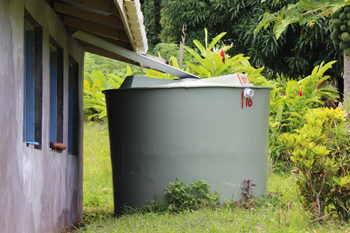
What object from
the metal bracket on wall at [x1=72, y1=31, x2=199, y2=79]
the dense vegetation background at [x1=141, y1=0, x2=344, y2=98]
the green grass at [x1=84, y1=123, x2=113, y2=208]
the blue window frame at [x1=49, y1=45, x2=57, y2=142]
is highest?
the dense vegetation background at [x1=141, y1=0, x2=344, y2=98]

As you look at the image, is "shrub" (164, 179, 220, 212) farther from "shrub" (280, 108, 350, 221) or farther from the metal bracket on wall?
the metal bracket on wall

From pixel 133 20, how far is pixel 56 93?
1380mm

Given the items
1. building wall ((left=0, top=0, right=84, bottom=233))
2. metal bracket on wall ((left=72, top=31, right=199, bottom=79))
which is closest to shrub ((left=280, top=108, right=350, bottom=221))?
metal bracket on wall ((left=72, top=31, right=199, bottom=79))

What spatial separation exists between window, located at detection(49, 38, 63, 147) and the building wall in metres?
0.11

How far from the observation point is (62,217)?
15.2 ft

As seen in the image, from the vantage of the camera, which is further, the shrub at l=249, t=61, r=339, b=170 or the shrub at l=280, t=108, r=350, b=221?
the shrub at l=249, t=61, r=339, b=170

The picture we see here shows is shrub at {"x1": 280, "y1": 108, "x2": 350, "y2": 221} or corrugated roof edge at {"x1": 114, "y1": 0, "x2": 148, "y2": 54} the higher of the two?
corrugated roof edge at {"x1": 114, "y1": 0, "x2": 148, "y2": 54}

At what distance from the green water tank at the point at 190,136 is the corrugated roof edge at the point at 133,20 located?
0.55 meters

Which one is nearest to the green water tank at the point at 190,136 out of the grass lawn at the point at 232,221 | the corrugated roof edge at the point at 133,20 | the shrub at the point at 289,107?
the grass lawn at the point at 232,221

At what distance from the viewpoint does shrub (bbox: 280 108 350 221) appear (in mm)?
3604

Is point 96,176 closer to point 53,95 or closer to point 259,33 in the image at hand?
point 53,95

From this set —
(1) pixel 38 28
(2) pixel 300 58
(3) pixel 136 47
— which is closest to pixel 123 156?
(3) pixel 136 47

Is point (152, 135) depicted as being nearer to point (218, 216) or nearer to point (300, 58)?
point (218, 216)

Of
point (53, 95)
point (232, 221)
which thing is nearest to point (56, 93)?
point (53, 95)
